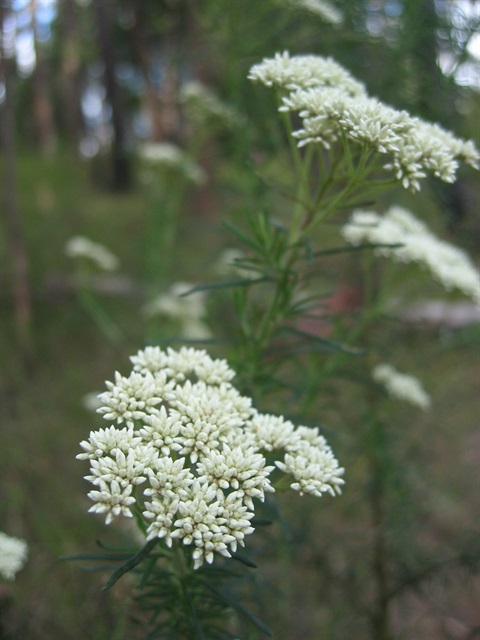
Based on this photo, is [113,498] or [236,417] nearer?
[113,498]

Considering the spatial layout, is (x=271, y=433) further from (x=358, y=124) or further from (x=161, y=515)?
(x=358, y=124)

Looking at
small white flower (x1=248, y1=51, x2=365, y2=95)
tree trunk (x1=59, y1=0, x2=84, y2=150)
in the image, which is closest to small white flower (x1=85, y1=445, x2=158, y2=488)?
small white flower (x1=248, y1=51, x2=365, y2=95)

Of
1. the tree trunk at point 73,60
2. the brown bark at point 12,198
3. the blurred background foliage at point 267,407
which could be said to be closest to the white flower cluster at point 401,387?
the blurred background foliage at point 267,407

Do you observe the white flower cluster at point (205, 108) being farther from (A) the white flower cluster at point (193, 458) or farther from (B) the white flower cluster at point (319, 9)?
(A) the white flower cluster at point (193, 458)

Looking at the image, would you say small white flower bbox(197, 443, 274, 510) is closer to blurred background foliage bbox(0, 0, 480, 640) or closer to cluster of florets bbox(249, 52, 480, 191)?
blurred background foliage bbox(0, 0, 480, 640)

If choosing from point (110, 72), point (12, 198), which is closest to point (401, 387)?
point (12, 198)
